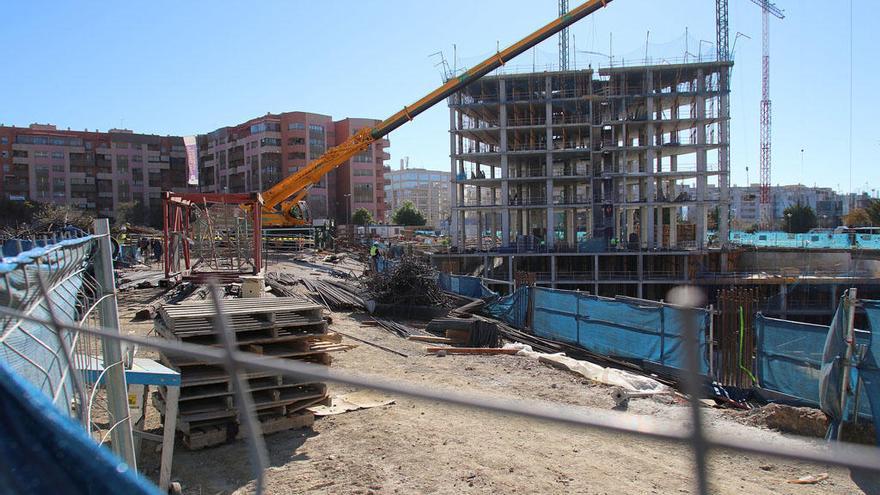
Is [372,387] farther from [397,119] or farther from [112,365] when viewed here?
[397,119]

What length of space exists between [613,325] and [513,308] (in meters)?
4.26

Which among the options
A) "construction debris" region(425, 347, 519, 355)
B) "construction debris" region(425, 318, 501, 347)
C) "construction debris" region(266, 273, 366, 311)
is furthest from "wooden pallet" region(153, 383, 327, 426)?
"construction debris" region(266, 273, 366, 311)

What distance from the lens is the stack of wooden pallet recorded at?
247 inches

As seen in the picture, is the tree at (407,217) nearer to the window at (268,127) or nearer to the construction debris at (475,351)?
the window at (268,127)

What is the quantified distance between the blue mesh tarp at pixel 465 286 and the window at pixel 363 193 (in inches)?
2258

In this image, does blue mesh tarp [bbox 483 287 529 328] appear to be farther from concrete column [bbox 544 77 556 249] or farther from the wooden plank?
concrete column [bbox 544 77 556 249]

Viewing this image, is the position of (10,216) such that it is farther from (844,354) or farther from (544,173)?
(844,354)

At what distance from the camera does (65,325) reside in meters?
2.09

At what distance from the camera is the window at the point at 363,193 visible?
3073 inches

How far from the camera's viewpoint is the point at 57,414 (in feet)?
5.77

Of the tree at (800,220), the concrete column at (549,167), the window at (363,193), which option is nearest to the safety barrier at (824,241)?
the concrete column at (549,167)

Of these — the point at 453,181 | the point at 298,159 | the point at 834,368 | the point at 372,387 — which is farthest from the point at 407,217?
the point at 372,387

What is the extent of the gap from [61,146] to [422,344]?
82105 millimetres

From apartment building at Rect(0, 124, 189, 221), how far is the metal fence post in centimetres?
7629
